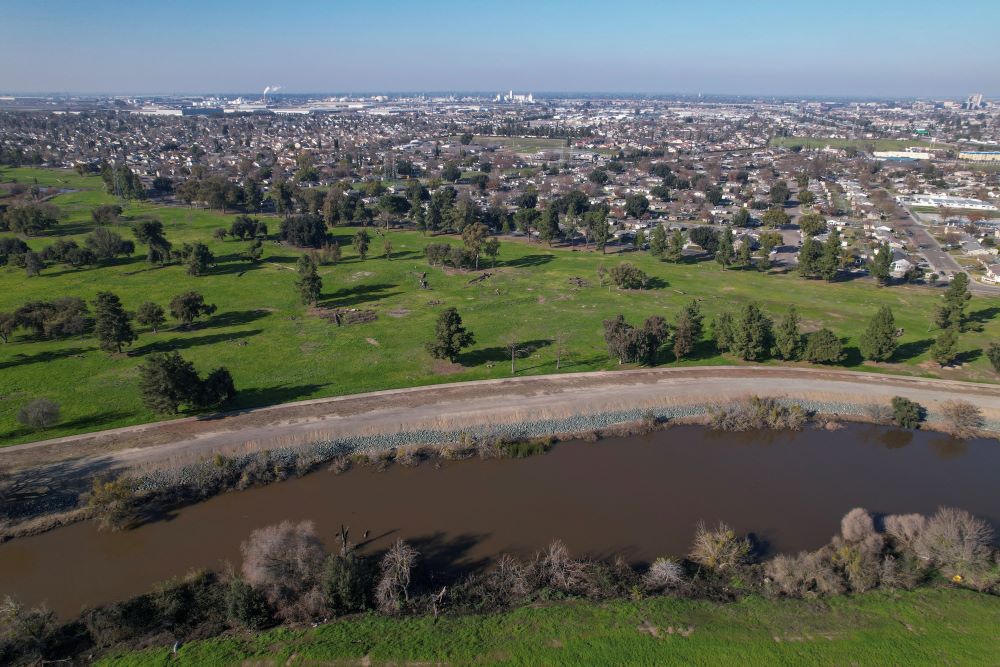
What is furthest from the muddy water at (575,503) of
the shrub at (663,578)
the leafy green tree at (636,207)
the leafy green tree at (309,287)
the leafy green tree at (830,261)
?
the leafy green tree at (636,207)

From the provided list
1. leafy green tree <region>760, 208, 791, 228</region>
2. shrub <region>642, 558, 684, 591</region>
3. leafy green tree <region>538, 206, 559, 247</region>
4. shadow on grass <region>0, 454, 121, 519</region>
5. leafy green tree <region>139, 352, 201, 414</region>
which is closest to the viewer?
shrub <region>642, 558, 684, 591</region>

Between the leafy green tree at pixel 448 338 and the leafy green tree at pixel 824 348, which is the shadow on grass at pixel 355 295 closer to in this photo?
the leafy green tree at pixel 448 338

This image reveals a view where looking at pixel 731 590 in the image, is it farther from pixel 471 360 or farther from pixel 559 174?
pixel 559 174

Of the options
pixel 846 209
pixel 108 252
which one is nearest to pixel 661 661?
pixel 108 252

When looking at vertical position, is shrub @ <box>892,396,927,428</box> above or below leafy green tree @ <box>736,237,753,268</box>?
below

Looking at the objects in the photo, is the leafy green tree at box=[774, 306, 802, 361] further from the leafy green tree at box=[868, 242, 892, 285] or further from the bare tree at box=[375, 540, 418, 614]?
the bare tree at box=[375, 540, 418, 614]

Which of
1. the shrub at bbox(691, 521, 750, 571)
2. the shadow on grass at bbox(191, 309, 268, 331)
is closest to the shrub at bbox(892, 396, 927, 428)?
the shrub at bbox(691, 521, 750, 571)
